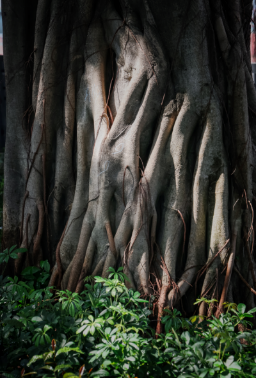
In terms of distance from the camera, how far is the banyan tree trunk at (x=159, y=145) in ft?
7.35

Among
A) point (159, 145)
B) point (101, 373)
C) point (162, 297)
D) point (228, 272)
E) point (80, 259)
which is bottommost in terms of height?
point (101, 373)

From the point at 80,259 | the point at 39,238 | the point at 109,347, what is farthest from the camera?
the point at 39,238

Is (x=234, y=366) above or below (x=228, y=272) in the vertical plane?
below

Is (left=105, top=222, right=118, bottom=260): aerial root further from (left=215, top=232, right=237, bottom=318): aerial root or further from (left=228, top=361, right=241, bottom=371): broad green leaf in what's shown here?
(left=228, top=361, right=241, bottom=371): broad green leaf

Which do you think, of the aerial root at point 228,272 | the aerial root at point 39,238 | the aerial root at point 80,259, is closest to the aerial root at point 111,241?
the aerial root at point 80,259

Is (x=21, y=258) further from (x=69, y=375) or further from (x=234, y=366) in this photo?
(x=234, y=366)

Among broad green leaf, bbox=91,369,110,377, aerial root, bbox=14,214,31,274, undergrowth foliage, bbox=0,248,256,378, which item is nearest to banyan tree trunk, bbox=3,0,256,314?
aerial root, bbox=14,214,31,274

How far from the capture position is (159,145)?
7.47 ft

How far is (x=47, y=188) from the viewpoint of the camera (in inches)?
107

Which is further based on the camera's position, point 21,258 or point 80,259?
point 21,258

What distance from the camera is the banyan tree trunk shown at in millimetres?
2240

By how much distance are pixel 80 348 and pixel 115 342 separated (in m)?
0.21

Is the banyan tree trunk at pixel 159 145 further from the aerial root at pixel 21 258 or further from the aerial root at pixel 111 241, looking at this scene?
the aerial root at pixel 21 258

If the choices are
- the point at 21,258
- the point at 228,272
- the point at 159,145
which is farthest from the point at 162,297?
the point at 21,258
